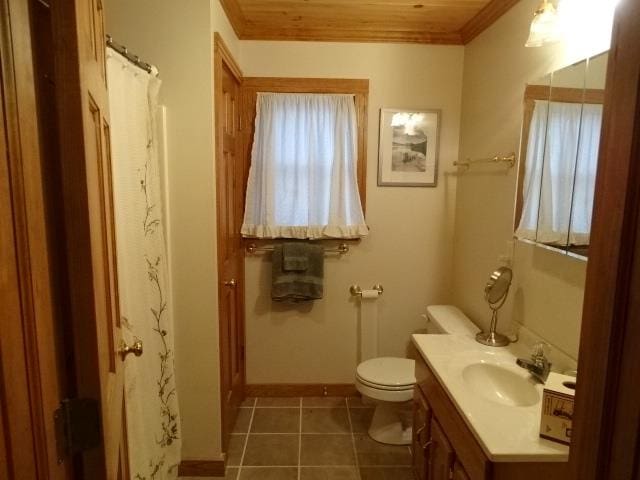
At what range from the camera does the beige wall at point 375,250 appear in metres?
2.66

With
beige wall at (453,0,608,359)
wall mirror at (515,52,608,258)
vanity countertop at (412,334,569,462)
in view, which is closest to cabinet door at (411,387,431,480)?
vanity countertop at (412,334,569,462)

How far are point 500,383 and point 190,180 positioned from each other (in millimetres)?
1637

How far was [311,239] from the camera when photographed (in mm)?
2760

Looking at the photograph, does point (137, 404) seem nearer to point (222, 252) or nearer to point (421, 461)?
point (222, 252)

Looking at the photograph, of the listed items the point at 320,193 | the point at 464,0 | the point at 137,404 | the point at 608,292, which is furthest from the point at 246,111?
the point at 608,292

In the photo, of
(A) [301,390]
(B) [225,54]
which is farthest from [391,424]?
(B) [225,54]

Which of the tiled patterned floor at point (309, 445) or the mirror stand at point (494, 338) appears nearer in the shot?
the mirror stand at point (494, 338)

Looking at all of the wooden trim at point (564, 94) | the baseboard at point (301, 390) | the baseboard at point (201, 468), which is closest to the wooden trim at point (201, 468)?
the baseboard at point (201, 468)

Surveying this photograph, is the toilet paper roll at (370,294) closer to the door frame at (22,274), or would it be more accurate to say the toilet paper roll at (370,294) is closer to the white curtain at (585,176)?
the white curtain at (585,176)

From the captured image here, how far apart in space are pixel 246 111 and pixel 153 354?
1.60m

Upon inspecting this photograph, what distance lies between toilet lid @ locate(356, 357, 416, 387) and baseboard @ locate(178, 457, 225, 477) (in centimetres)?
90

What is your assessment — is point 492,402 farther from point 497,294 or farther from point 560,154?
point 560,154

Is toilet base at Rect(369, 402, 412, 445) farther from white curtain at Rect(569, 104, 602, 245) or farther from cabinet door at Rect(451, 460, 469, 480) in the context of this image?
white curtain at Rect(569, 104, 602, 245)

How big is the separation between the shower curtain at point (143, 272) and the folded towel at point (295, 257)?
0.89 meters
